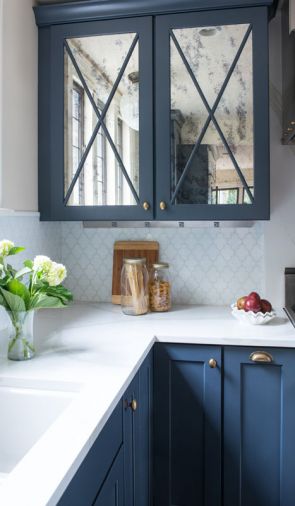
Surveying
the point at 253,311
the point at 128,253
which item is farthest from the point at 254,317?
the point at 128,253

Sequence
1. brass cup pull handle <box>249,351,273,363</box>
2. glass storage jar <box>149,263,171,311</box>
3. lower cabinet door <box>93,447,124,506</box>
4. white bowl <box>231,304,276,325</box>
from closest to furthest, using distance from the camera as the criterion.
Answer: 1. lower cabinet door <box>93,447,124,506</box>
2. brass cup pull handle <box>249,351,273,363</box>
3. white bowl <box>231,304,276,325</box>
4. glass storage jar <box>149,263,171,311</box>

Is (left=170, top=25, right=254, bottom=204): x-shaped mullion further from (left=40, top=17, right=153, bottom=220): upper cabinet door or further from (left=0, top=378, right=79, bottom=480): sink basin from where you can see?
(left=0, top=378, right=79, bottom=480): sink basin

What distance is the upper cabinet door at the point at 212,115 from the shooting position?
6.37 ft

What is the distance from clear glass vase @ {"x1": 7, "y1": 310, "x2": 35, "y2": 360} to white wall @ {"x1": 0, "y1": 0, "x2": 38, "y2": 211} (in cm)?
61

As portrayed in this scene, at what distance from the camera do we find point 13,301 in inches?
56.6

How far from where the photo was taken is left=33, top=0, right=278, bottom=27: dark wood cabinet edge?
195 cm

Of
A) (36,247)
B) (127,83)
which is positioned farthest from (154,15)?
(36,247)

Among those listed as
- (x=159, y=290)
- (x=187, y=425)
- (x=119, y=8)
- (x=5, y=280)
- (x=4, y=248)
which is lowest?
(x=187, y=425)

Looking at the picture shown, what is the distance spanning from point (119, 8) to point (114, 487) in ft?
6.26

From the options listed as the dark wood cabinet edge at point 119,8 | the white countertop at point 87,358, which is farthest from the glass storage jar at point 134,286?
the dark wood cabinet edge at point 119,8

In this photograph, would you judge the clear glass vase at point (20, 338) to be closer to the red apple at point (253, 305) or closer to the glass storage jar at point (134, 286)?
the glass storage jar at point (134, 286)

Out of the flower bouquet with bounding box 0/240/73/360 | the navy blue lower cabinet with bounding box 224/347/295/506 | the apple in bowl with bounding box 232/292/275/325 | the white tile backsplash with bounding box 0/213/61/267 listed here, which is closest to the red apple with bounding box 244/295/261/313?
the apple in bowl with bounding box 232/292/275/325

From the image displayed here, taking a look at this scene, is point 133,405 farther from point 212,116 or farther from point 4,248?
point 212,116

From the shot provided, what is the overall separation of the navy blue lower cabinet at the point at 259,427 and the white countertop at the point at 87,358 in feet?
0.29
